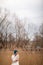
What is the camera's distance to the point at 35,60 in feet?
5.77

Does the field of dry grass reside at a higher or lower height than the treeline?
lower

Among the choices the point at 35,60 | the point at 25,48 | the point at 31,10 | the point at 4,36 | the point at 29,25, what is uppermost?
the point at 31,10

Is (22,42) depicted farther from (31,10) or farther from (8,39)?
(31,10)

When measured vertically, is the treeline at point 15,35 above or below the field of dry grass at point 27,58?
above

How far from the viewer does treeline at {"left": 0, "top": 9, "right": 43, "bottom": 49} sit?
69.8 inches

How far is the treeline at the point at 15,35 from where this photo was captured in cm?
177

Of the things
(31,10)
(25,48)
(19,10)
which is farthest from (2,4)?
(25,48)

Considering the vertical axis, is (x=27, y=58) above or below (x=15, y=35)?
below

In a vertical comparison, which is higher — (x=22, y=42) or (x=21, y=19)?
(x=21, y=19)

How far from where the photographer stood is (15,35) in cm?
180

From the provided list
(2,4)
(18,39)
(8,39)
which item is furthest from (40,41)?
(2,4)

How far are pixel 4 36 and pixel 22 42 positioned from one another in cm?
24

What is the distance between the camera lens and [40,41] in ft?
5.79

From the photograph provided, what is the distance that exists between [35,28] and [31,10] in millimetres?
237
